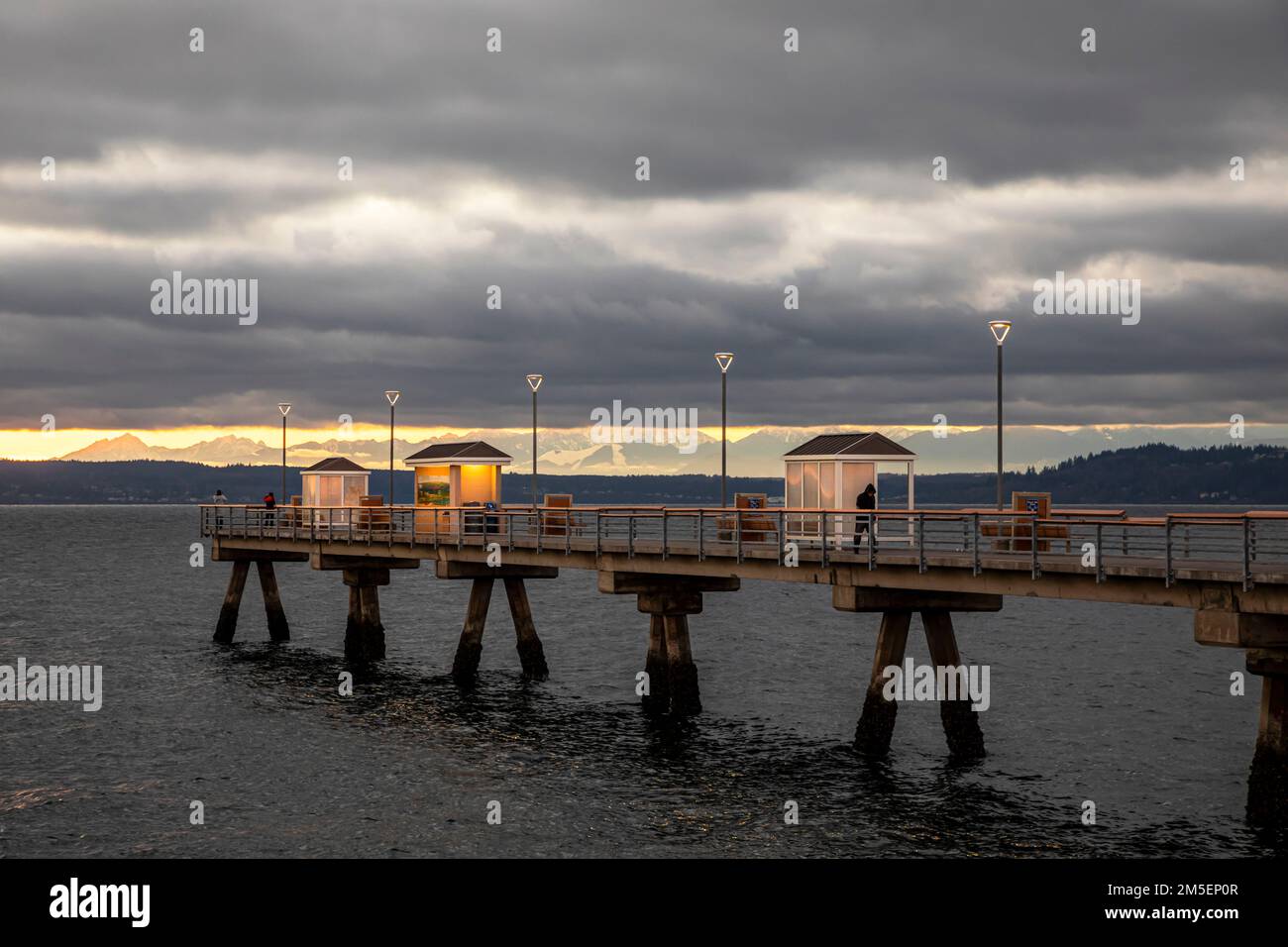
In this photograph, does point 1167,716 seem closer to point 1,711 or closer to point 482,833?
point 482,833

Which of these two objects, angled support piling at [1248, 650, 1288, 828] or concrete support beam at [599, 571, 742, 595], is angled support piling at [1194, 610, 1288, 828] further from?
concrete support beam at [599, 571, 742, 595]

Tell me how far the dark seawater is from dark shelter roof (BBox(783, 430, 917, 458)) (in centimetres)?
729

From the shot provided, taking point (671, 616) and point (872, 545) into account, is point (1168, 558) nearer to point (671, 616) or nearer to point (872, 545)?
point (872, 545)

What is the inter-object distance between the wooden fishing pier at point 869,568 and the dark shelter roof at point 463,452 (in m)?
2.59

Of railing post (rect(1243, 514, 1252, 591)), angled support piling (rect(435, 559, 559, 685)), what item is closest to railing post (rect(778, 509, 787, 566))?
railing post (rect(1243, 514, 1252, 591))

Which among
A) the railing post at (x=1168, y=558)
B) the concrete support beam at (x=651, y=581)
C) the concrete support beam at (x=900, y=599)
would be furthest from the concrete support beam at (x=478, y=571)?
the railing post at (x=1168, y=558)

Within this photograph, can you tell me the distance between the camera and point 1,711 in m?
39.5

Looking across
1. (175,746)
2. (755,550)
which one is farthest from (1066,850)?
(175,746)

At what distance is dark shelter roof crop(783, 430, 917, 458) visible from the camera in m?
33.6

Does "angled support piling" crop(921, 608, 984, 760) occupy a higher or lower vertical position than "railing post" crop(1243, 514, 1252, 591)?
lower

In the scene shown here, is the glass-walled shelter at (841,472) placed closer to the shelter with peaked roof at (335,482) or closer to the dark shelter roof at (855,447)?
the dark shelter roof at (855,447)
